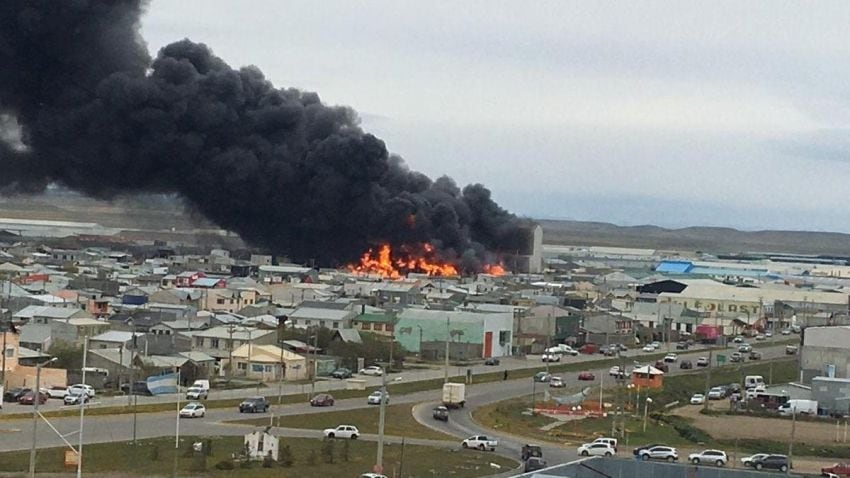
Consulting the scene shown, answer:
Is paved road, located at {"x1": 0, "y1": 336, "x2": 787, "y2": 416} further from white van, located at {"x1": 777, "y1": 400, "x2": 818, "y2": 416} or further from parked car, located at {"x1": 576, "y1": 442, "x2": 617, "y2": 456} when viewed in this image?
white van, located at {"x1": 777, "y1": 400, "x2": 818, "y2": 416}

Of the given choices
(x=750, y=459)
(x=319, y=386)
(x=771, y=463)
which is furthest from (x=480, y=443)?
(x=319, y=386)

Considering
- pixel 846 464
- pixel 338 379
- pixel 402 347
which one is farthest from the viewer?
pixel 402 347

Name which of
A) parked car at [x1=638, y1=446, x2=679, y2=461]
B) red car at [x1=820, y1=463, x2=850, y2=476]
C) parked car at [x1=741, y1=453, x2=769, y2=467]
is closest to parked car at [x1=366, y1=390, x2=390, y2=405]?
parked car at [x1=638, y1=446, x2=679, y2=461]

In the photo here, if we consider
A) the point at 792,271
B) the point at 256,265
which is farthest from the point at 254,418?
the point at 792,271

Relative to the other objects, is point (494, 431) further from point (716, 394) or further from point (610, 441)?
point (716, 394)

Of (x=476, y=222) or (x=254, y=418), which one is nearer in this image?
(x=254, y=418)

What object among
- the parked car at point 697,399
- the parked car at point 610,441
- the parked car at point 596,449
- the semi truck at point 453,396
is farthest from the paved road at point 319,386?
the parked car at point 596,449

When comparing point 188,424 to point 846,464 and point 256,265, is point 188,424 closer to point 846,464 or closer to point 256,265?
point 846,464

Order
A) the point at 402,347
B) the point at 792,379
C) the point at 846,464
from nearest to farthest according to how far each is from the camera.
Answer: the point at 846,464, the point at 792,379, the point at 402,347
